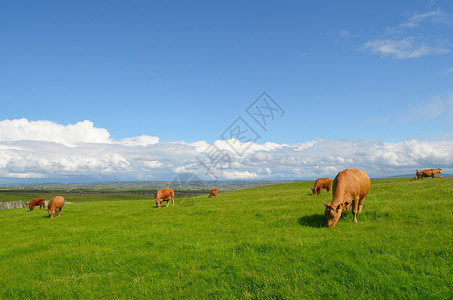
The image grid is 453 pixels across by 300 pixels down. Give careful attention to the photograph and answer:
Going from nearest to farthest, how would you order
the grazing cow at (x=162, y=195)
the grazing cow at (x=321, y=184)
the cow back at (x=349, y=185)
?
the cow back at (x=349, y=185)
the grazing cow at (x=162, y=195)
the grazing cow at (x=321, y=184)

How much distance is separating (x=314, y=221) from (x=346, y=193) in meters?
2.04

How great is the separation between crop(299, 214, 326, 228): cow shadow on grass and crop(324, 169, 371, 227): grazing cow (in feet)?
1.81

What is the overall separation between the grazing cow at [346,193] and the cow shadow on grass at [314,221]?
552 mm

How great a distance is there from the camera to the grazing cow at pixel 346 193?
10.4 meters

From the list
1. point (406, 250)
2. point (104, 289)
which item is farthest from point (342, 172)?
point (104, 289)

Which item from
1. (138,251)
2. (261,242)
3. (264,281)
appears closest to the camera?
(264,281)

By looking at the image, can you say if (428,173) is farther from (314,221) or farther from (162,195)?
(162,195)

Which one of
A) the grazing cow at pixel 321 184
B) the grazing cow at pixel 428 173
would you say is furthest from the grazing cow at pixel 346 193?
the grazing cow at pixel 428 173

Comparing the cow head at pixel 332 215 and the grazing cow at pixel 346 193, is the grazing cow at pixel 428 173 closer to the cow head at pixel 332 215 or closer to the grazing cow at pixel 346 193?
the grazing cow at pixel 346 193

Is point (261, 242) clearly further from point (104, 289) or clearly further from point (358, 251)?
point (104, 289)

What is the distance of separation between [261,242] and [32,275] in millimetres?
7777

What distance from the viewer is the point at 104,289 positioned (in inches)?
253

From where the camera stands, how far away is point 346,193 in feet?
36.3

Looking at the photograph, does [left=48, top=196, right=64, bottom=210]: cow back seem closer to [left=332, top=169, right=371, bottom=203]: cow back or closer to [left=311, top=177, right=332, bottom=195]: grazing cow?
[left=332, top=169, right=371, bottom=203]: cow back
